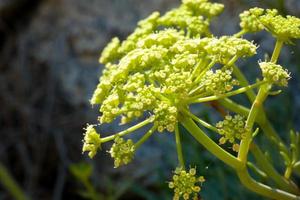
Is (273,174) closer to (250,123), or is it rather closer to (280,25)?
(250,123)

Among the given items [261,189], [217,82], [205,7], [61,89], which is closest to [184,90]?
[217,82]

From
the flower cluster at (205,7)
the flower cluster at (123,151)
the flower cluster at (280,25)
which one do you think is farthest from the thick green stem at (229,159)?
the flower cluster at (205,7)

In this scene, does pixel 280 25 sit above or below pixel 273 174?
above

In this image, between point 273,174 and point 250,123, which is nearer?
point 250,123

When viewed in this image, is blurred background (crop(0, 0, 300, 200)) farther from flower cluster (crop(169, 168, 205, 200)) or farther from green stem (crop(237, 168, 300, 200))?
flower cluster (crop(169, 168, 205, 200))

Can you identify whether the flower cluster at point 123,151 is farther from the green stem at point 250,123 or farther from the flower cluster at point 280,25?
the flower cluster at point 280,25

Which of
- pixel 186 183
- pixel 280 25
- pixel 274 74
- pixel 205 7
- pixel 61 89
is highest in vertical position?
pixel 61 89

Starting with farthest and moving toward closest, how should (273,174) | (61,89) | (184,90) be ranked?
(61,89) < (273,174) < (184,90)

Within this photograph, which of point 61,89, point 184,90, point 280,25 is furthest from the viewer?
point 61,89
